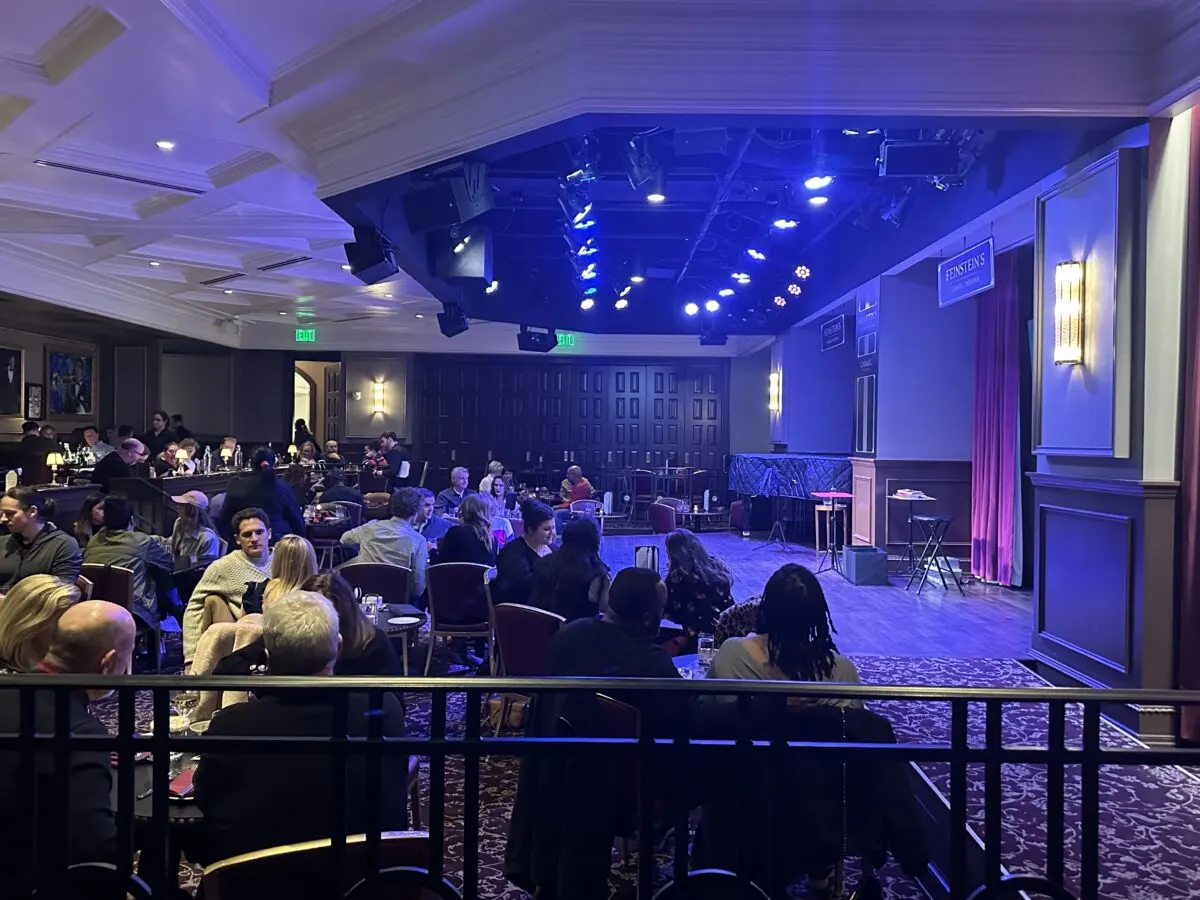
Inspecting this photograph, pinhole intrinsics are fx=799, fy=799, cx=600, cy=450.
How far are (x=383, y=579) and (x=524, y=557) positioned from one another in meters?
0.96

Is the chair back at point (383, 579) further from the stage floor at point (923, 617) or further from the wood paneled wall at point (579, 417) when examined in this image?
the wood paneled wall at point (579, 417)

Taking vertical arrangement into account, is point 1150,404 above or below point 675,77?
below

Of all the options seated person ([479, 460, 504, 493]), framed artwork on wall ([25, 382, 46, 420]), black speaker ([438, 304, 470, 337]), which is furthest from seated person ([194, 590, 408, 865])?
framed artwork on wall ([25, 382, 46, 420])

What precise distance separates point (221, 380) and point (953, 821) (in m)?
17.7

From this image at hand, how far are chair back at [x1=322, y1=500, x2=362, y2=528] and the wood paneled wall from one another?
893cm

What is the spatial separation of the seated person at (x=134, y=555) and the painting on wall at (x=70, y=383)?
10166 mm

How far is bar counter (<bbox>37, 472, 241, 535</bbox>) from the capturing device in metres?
8.66

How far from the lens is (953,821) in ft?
4.57

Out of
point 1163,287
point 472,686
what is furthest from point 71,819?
point 1163,287

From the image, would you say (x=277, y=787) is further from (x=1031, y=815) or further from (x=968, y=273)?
(x=968, y=273)

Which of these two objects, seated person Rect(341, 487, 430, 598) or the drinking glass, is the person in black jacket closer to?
seated person Rect(341, 487, 430, 598)

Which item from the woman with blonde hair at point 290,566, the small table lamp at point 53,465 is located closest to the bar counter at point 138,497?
the small table lamp at point 53,465

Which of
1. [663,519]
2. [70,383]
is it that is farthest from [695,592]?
[70,383]

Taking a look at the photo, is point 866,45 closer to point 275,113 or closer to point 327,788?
point 275,113
